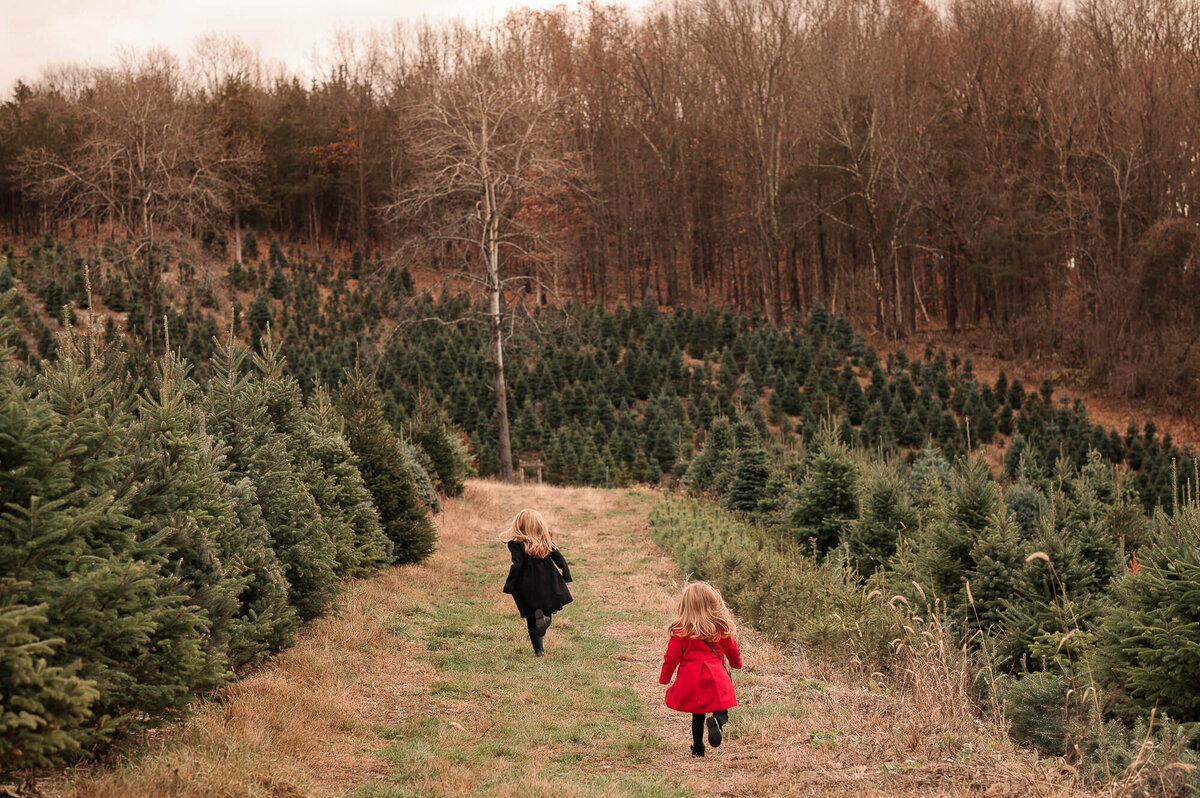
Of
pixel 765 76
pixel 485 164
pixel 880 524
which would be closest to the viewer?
pixel 880 524

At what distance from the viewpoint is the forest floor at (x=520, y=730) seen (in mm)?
4484

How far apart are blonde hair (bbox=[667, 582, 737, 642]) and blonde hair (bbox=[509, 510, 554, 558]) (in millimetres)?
2433

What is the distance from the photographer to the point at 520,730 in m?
5.79

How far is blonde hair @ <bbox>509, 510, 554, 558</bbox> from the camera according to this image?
7.72 metres

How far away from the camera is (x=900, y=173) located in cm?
3838

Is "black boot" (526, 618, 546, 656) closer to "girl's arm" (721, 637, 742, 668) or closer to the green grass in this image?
the green grass

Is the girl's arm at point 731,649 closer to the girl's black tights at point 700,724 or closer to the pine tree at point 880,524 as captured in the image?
the girl's black tights at point 700,724

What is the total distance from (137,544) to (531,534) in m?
3.97

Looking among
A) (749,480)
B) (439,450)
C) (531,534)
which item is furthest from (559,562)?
(749,480)

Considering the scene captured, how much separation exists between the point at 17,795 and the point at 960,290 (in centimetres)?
4317

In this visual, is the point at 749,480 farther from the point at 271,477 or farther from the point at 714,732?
the point at 714,732

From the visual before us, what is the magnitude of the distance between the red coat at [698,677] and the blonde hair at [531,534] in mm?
2407

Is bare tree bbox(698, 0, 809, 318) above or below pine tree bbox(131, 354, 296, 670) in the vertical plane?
above

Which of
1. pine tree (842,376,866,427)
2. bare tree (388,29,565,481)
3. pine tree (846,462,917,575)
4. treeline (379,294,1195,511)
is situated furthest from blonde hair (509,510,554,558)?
pine tree (842,376,866,427)
